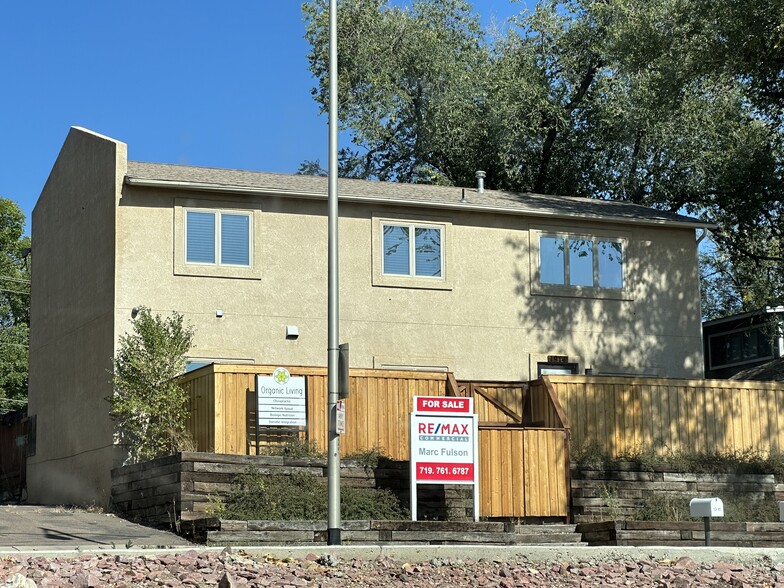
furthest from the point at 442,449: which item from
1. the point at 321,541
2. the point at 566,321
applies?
the point at 566,321

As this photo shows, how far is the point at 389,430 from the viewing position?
2156cm

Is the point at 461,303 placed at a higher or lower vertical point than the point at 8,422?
higher

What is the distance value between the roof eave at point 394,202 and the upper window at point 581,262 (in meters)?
0.61

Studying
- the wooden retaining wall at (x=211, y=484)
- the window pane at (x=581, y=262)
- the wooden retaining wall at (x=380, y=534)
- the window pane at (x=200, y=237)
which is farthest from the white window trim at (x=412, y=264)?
the wooden retaining wall at (x=380, y=534)

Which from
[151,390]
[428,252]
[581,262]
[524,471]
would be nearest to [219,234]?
[151,390]

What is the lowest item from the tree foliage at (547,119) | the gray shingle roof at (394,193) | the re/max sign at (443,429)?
the re/max sign at (443,429)

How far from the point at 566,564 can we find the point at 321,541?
12.2 ft

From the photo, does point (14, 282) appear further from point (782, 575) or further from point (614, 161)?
point (782, 575)

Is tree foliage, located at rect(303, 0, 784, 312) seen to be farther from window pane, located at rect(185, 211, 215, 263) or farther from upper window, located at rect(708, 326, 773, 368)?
window pane, located at rect(185, 211, 215, 263)

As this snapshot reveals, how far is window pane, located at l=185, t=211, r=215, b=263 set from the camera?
25.0m

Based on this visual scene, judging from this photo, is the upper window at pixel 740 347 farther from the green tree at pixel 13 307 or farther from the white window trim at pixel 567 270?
the green tree at pixel 13 307

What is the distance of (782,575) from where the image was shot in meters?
16.3

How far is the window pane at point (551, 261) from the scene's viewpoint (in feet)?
91.6

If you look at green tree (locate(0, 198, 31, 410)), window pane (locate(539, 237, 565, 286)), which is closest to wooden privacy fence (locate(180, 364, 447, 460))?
window pane (locate(539, 237, 565, 286))
